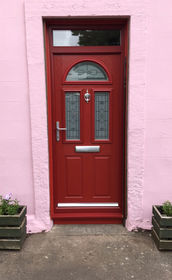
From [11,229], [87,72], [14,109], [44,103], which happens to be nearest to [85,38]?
[87,72]

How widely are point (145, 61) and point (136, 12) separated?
0.63 m

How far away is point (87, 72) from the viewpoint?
10.7 ft

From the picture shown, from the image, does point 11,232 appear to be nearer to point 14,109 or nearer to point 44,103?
point 14,109

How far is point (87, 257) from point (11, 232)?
1020 mm

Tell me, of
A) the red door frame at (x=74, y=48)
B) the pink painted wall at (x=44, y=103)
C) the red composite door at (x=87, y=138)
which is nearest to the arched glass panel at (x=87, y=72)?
the red composite door at (x=87, y=138)

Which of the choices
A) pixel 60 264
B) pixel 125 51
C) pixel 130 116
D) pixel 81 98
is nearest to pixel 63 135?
pixel 81 98

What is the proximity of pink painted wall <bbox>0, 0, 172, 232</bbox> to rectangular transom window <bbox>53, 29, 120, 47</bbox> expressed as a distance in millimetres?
301

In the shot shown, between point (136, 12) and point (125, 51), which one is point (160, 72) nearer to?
point (125, 51)

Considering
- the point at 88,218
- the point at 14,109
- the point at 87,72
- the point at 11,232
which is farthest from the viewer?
the point at 88,218

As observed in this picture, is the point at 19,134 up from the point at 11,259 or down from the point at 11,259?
up

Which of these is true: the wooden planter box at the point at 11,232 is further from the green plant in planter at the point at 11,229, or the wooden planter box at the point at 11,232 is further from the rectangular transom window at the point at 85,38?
the rectangular transom window at the point at 85,38

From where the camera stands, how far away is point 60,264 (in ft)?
8.59

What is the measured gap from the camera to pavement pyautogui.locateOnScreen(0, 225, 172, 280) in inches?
97.0

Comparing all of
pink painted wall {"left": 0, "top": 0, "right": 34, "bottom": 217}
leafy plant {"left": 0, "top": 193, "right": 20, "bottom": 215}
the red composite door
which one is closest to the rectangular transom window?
the red composite door
